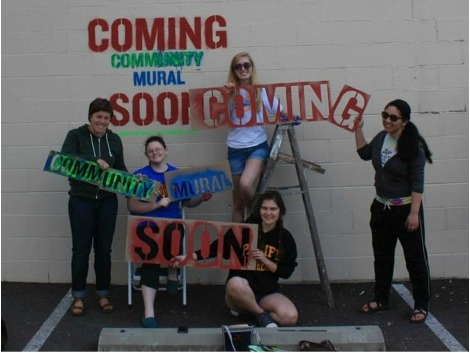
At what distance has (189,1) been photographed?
6.58 metres

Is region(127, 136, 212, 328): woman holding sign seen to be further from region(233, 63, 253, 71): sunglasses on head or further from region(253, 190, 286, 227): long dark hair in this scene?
region(233, 63, 253, 71): sunglasses on head

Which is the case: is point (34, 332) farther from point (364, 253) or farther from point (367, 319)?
point (364, 253)

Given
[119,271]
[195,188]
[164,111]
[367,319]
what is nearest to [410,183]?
[367,319]

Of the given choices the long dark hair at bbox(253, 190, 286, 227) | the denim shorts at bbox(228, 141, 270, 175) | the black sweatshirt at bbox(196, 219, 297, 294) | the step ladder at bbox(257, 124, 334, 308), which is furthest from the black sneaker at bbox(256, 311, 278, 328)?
the denim shorts at bbox(228, 141, 270, 175)

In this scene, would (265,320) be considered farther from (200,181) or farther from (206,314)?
(200,181)

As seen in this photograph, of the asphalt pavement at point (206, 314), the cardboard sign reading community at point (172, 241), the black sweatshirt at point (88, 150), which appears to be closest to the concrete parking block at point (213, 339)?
the asphalt pavement at point (206, 314)

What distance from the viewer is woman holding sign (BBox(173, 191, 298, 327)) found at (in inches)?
218

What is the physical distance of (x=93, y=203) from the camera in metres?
5.93

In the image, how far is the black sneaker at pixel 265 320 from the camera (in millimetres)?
5477

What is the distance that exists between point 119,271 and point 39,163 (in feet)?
3.98

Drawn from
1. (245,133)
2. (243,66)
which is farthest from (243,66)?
(245,133)

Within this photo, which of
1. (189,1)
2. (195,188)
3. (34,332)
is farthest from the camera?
(189,1)

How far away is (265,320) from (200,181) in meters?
1.24

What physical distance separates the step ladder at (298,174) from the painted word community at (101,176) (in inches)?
36.4
